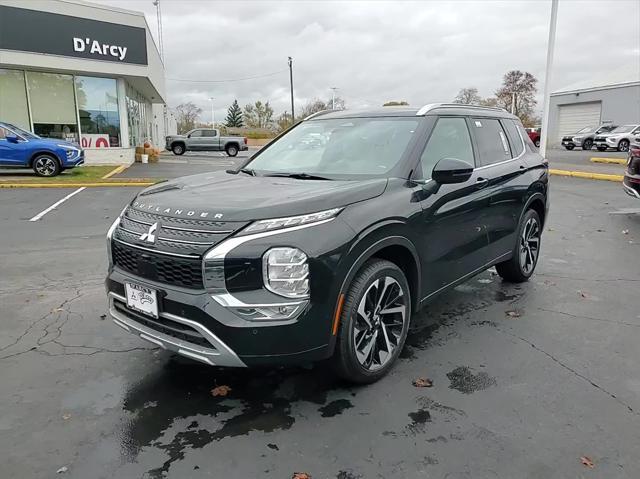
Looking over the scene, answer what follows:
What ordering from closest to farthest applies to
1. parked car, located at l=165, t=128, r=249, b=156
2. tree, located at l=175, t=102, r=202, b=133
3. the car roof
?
1. the car roof
2. parked car, located at l=165, t=128, r=249, b=156
3. tree, located at l=175, t=102, r=202, b=133

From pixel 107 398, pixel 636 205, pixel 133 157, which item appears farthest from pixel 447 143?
pixel 133 157

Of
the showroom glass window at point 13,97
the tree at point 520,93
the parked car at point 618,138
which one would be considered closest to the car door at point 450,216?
the showroom glass window at point 13,97

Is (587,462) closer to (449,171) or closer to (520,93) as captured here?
(449,171)

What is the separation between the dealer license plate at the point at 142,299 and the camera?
9.78 feet

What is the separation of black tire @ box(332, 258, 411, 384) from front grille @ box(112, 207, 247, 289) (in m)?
0.85

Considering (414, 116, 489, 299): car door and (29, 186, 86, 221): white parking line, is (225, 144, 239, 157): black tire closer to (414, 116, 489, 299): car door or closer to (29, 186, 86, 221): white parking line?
(29, 186, 86, 221): white parking line

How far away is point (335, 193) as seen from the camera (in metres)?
3.09

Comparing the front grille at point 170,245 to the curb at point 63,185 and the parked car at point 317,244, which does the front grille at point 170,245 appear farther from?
the curb at point 63,185

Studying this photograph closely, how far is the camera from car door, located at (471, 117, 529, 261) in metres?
4.56

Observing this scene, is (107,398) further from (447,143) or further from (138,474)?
(447,143)

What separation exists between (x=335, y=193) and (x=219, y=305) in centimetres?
98

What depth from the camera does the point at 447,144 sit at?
162 inches

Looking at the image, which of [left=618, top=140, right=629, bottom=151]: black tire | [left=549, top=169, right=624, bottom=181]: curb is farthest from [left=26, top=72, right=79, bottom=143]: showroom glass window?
[left=618, top=140, right=629, bottom=151]: black tire

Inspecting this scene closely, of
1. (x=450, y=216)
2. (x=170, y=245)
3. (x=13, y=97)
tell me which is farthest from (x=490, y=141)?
(x=13, y=97)
